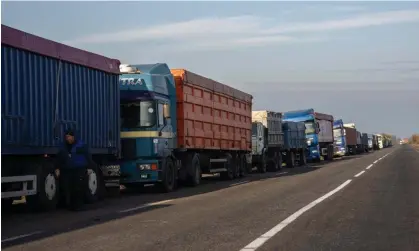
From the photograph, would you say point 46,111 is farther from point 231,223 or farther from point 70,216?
point 231,223

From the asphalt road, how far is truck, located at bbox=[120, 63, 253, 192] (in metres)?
1.13

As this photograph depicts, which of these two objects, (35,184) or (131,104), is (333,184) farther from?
(35,184)

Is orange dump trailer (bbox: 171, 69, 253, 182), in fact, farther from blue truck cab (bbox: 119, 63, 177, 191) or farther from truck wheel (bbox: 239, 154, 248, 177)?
blue truck cab (bbox: 119, 63, 177, 191)

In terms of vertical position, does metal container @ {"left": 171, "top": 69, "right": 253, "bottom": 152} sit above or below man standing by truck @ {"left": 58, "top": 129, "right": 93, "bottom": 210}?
above

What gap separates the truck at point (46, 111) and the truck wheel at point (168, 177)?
2.08 metres

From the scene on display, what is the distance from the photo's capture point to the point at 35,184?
12.2m

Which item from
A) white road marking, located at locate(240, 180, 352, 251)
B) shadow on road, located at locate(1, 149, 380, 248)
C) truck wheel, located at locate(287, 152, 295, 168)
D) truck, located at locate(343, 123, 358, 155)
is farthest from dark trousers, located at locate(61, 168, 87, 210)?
truck, located at locate(343, 123, 358, 155)

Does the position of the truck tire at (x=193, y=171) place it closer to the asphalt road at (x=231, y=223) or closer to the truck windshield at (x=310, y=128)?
the asphalt road at (x=231, y=223)

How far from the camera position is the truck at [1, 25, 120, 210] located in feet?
37.8

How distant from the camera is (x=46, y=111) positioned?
12.7 m

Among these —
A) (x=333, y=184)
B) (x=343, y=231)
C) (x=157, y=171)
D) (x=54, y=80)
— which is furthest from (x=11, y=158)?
(x=333, y=184)

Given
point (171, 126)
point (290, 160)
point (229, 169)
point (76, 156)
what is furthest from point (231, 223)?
point (290, 160)

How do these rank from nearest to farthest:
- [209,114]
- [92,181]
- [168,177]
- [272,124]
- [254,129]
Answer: [92,181], [168,177], [209,114], [254,129], [272,124]

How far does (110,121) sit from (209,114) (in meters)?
6.12
